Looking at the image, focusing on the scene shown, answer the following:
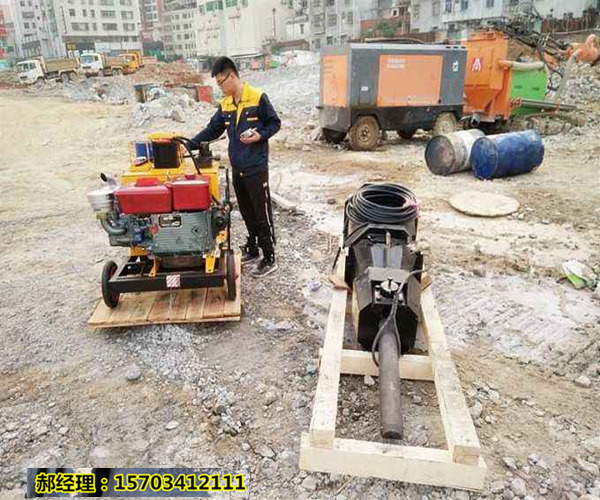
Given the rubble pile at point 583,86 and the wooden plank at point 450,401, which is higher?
the rubble pile at point 583,86

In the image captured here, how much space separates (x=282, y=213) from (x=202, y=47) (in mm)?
74852

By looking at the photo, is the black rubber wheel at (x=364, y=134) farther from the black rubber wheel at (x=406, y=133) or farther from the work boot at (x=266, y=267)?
the work boot at (x=266, y=267)

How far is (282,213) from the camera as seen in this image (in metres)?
6.23

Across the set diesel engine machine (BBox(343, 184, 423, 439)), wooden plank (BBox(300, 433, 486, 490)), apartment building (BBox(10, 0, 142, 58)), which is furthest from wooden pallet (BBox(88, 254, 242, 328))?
apartment building (BBox(10, 0, 142, 58))

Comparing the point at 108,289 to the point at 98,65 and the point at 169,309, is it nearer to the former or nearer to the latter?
the point at 169,309

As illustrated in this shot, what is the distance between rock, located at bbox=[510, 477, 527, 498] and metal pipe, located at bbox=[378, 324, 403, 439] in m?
0.61

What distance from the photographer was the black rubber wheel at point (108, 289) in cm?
340

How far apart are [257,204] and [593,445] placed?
2909 millimetres

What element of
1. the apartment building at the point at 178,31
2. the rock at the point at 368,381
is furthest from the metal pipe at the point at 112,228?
the apartment building at the point at 178,31

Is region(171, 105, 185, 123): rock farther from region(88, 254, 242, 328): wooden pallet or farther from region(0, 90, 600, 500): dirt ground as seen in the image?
region(88, 254, 242, 328): wooden pallet

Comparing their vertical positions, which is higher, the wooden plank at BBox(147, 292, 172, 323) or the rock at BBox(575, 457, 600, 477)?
the wooden plank at BBox(147, 292, 172, 323)

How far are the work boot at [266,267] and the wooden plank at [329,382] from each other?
3.70ft

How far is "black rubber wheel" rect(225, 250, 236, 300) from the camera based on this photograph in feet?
11.6

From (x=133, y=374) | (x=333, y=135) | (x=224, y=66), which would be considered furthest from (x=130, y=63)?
(x=133, y=374)
